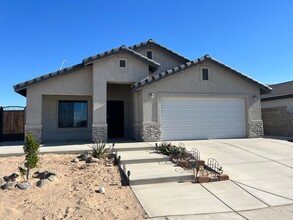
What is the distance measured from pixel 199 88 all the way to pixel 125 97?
16.2 ft

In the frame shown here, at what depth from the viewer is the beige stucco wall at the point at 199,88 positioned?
13.8m

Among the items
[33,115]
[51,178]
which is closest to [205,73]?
[33,115]

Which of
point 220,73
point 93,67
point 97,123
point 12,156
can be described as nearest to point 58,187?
point 12,156

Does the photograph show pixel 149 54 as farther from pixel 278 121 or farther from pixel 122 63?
pixel 278 121

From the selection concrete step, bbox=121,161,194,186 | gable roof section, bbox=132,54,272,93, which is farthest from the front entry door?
concrete step, bbox=121,161,194,186

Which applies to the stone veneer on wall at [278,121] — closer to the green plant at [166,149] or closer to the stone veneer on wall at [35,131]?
the green plant at [166,149]

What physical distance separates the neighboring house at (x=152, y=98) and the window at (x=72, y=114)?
0.06m

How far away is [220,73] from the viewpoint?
14828 millimetres

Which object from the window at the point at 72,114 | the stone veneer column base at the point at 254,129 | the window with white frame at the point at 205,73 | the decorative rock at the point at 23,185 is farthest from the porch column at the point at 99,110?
the stone veneer column base at the point at 254,129

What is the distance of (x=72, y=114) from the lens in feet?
52.6

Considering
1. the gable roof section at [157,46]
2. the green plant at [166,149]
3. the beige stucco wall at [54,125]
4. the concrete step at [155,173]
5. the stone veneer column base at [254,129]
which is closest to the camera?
the concrete step at [155,173]

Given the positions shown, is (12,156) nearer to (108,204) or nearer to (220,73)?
(108,204)

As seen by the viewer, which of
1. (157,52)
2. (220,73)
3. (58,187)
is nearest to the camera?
(58,187)

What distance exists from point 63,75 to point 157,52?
7097 mm
